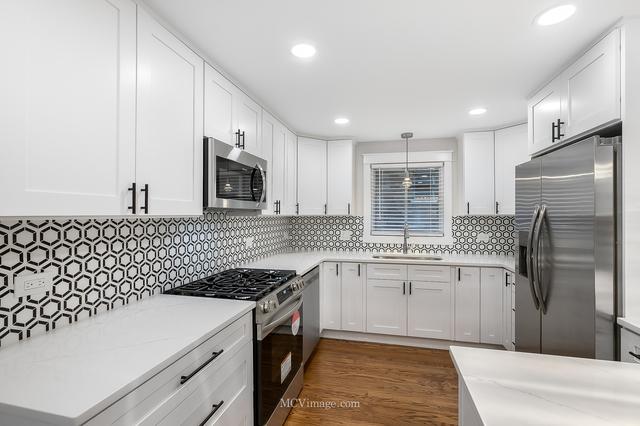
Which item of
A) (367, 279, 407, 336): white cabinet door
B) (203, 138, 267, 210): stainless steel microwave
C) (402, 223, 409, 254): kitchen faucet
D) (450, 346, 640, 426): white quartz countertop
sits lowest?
(367, 279, 407, 336): white cabinet door

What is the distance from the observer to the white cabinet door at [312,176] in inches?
145

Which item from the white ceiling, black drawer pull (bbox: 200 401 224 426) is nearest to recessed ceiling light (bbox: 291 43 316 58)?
the white ceiling

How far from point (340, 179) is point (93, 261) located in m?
2.69

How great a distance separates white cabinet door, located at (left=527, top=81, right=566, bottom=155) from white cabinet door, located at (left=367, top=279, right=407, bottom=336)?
5.84 ft

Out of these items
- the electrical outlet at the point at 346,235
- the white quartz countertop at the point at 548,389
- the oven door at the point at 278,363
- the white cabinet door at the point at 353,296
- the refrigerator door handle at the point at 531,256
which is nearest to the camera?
the white quartz countertop at the point at 548,389

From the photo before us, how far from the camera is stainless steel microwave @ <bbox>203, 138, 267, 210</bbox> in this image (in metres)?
1.84

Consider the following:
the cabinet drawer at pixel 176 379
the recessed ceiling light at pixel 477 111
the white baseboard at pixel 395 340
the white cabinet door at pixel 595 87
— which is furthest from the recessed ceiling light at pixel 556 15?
the white baseboard at pixel 395 340

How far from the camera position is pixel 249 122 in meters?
2.39

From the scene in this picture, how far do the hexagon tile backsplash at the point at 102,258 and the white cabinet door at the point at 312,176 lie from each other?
870 millimetres

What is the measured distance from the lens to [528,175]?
2100 mm

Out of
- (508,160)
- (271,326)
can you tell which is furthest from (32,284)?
(508,160)

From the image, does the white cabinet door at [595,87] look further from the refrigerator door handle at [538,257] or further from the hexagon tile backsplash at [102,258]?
the hexagon tile backsplash at [102,258]

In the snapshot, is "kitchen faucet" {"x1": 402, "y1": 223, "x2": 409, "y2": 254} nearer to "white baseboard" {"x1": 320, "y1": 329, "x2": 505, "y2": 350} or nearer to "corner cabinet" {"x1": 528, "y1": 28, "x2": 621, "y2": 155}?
"white baseboard" {"x1": 320, "y1": 329, "x2": 505, "y2": 350}

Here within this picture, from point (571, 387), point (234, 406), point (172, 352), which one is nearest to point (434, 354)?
point (234, 406)
